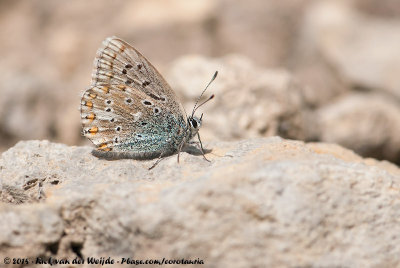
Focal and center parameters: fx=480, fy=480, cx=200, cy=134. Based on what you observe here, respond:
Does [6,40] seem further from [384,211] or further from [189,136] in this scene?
[384,211]

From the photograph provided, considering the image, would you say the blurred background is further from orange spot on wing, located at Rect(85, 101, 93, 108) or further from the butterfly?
orange spot on wing, located at Rect(85, 101, 93, 108)

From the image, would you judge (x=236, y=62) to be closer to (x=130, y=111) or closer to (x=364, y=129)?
(x=364, y=129)

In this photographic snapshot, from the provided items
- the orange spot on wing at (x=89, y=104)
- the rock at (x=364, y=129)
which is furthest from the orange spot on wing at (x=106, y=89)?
the rock at (x=364, y=129)

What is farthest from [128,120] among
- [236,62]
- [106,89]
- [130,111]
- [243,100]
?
[236,62]

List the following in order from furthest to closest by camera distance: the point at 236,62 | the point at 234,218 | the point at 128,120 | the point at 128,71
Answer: the point at 236,62, the point at 128,120, the point at 128,71, the point at 234,218

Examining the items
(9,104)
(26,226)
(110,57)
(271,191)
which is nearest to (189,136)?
(110,57)

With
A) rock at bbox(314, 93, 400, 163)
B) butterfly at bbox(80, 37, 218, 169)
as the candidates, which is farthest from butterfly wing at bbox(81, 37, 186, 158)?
rock at bbox(314, 93, 400, 163)

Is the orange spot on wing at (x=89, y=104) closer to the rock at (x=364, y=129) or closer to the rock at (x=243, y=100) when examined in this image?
the rock at (x=243, y=100)
